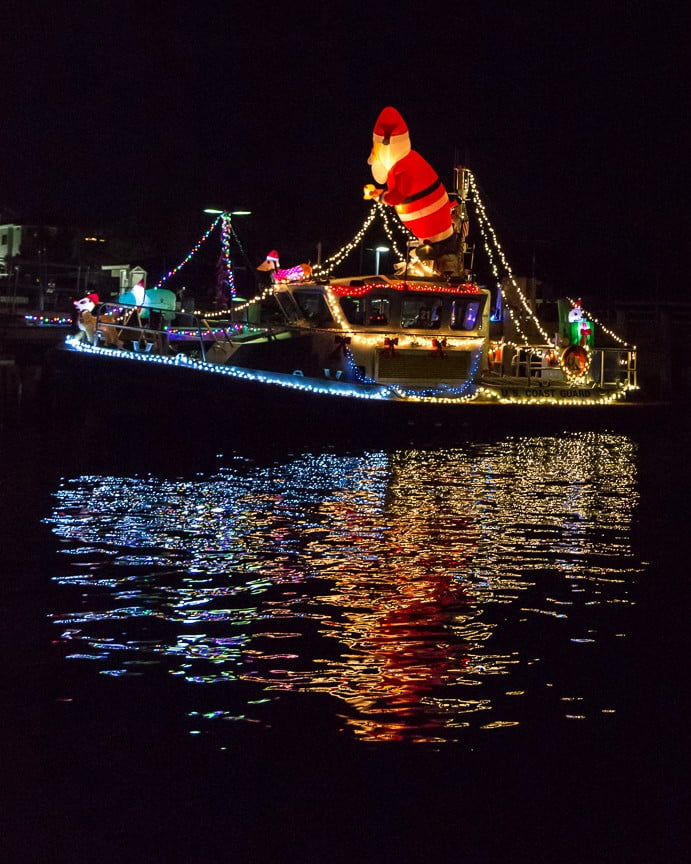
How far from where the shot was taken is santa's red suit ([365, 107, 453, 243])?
22312mm

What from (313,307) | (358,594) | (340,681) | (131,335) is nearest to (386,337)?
(313,307)

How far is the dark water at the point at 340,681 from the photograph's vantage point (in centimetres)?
527

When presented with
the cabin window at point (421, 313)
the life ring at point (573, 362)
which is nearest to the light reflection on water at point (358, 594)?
the cabin window at point (421, 313)

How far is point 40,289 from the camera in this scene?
42219mm

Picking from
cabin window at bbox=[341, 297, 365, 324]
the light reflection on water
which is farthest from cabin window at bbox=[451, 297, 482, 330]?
the light reflection on water

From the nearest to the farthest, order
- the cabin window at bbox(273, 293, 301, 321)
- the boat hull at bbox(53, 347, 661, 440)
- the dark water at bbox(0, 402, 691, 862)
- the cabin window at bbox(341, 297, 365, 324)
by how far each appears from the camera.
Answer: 1. the dark water at bbox(0, 402, 691, 862)
2. the boat hull at bbox(53, 347, 661, 440)
3. the cabin window at bbox(341, 297, 365, 324)
4. the cabin window at bbox(273, 293, 301, 321)

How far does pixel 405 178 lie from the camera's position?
22219 mm

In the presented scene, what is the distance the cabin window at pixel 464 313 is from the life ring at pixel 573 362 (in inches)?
112

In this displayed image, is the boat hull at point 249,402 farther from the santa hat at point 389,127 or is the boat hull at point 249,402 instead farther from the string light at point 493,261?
the santa hat at point 389,127

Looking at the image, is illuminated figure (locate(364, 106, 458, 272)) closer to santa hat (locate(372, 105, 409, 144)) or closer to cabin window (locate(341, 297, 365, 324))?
santa hat (locate(372, 105, 409, 144))

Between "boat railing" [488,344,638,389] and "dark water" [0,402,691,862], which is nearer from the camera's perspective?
"dark water" [0,402,691,862]

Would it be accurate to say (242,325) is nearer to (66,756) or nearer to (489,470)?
(489,470)

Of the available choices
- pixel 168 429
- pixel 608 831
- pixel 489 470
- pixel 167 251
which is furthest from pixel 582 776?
pixel 167 251

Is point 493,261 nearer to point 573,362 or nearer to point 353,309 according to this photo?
point 573,362
